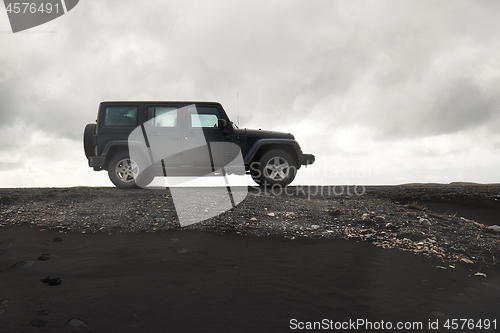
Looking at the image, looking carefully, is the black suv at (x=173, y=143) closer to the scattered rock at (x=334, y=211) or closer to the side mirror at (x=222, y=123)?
the side mirror at (x=222, y=123)

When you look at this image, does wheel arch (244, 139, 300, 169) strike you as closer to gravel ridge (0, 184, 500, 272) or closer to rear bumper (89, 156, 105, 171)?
gravel ridge (0, 184, 500, 272)

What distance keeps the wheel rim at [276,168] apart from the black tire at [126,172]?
308 centimetres

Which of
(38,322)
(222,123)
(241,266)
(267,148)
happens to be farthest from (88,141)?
(38,322)

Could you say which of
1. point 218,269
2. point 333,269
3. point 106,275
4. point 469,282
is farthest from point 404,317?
point 106,275

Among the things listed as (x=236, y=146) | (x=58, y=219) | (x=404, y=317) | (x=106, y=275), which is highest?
(x=236, y=146)

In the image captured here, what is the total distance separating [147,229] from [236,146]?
3943 millimetres

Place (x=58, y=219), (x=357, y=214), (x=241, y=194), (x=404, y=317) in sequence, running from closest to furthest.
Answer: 1. (x=404, y=317)
2. (x=58, y=219)
3. (x=357, y=214)
4. (x=241, y=194)

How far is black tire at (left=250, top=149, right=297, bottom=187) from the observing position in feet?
33.4

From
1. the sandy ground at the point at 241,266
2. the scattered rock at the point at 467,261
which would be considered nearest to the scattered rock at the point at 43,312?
the sandy ground at the point at 241,266

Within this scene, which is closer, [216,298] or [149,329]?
[149,329]

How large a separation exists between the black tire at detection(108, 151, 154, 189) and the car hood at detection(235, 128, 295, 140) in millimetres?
2637

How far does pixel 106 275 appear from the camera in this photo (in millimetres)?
5074

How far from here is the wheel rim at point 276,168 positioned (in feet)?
33.6

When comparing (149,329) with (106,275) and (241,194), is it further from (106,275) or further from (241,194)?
(241,194)
